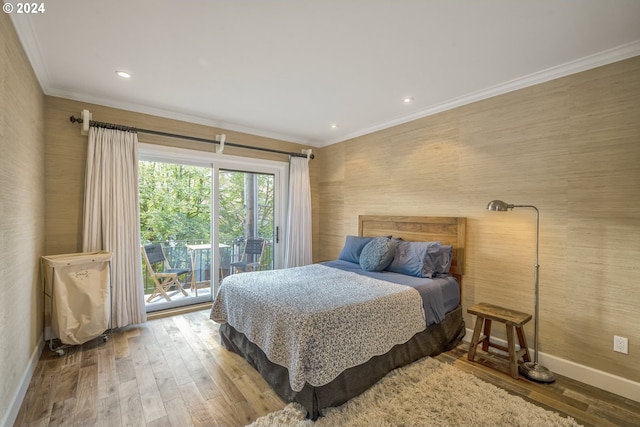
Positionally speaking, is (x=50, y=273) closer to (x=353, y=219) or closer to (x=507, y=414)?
(x=353, y=219)

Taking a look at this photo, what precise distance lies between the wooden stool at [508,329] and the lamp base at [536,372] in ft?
0.29

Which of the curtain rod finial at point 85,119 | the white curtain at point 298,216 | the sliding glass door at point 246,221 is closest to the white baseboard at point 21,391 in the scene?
the sliding glass door at point 246,221

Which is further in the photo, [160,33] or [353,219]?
[353,219]

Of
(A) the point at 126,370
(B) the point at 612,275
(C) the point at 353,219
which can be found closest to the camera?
(B) the point at 612,275

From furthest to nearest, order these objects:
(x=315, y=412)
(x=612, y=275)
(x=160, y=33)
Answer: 1. (x=612, y=275)
2. (x=160, y=33)
3. (x=315, y=412)

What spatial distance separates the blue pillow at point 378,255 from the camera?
3.19 m

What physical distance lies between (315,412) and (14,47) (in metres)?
3.09

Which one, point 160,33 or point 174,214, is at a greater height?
point 160,33

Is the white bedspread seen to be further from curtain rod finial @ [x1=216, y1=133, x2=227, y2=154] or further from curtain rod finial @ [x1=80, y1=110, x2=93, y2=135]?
curtain rod finial @ [x1=80, y1=110, x2=93, y2=135]

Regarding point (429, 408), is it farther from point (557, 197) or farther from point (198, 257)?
point (198, 257)

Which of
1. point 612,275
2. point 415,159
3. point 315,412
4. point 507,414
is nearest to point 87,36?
point 315,412

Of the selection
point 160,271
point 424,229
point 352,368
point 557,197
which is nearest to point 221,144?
point 160,271

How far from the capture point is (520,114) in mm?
2688

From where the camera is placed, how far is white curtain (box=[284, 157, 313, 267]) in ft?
15.2
